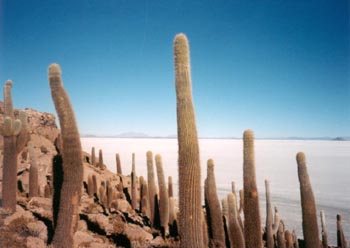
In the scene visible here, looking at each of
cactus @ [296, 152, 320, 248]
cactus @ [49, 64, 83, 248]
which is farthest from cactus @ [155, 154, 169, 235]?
cactus @ [296, 152, 320, 248]

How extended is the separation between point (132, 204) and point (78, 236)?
256 inches

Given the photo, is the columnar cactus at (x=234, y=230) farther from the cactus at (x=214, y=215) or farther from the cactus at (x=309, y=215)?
the cactus at (x=309, y=215)

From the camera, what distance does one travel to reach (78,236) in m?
9.53

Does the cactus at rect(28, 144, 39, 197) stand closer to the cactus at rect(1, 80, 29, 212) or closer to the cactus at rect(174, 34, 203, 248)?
the cactus at rect(1, 80, 29, 212)

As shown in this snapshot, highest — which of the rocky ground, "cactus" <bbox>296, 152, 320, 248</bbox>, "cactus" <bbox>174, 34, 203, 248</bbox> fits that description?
"cactus" <bbox>174, 34, 203, 248</bbox>

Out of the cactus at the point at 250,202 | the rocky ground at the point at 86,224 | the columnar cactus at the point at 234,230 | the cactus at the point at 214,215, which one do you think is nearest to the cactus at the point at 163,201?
the rocky ground at the point at 86,224

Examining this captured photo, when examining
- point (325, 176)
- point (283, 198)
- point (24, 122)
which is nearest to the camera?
point (24, 122)

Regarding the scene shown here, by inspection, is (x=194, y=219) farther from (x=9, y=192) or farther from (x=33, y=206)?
(x=33, y=206)

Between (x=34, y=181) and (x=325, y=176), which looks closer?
(x=34, y=181)

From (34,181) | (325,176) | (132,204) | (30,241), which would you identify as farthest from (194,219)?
(325,176)

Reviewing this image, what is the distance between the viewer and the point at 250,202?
7.26 meters

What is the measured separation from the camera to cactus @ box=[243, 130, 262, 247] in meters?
7.21

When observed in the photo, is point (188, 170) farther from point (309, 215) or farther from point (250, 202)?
point (309, 215)

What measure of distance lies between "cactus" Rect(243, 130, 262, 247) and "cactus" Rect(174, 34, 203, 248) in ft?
6.75
